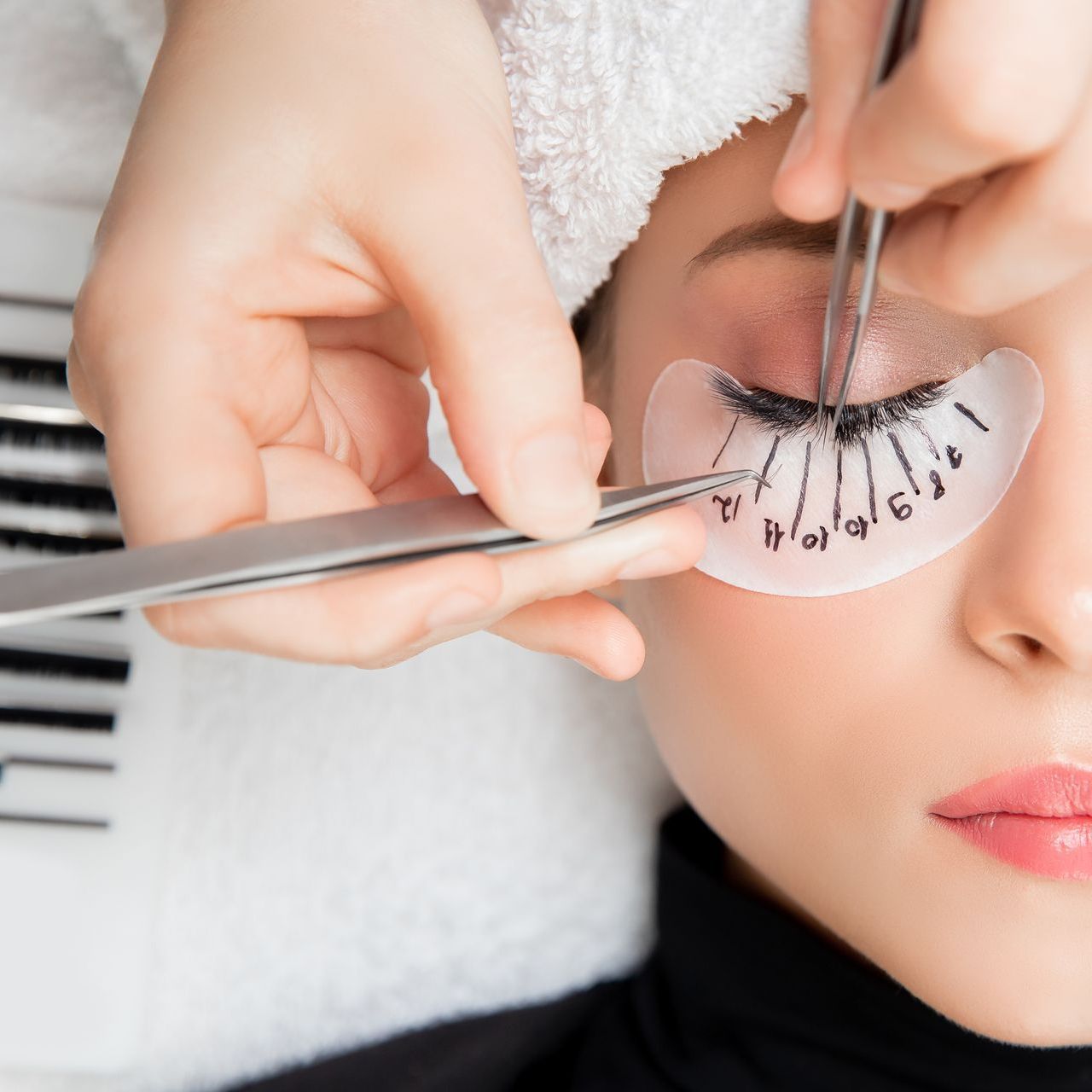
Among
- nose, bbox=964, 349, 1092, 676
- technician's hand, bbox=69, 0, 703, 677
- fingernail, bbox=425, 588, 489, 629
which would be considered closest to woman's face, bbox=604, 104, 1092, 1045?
nose, bbox=964, 349, 1092, 676

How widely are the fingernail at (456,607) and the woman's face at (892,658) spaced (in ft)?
0.82

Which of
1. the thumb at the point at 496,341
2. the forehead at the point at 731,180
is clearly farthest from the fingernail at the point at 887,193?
the forehead at the point at 731,180

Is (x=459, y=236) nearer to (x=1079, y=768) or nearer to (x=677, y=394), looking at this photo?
(x=677, y=394)

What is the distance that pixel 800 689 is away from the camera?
0.63 m

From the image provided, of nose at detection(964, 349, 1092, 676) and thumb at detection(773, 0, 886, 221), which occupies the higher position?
thumb at detection(773, 0, 886, 221)

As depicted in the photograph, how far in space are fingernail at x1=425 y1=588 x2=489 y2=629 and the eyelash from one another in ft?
→ 0.85

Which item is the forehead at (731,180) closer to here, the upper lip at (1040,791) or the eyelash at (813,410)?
the eyelash at (813,410)

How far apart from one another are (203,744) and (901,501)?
0.66 metres

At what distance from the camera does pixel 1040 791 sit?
570mm

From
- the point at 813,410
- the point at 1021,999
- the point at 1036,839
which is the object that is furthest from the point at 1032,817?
the point at 813,410

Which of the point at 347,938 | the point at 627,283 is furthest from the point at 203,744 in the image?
the point at 627,283

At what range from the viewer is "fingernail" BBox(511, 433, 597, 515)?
1.44 ft

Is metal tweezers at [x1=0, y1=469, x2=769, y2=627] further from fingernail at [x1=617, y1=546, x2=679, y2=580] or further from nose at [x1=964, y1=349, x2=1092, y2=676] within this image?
nose at [x1=964, y1=349, x2=1092, y2=676]

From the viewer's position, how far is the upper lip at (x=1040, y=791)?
1.86 ft
